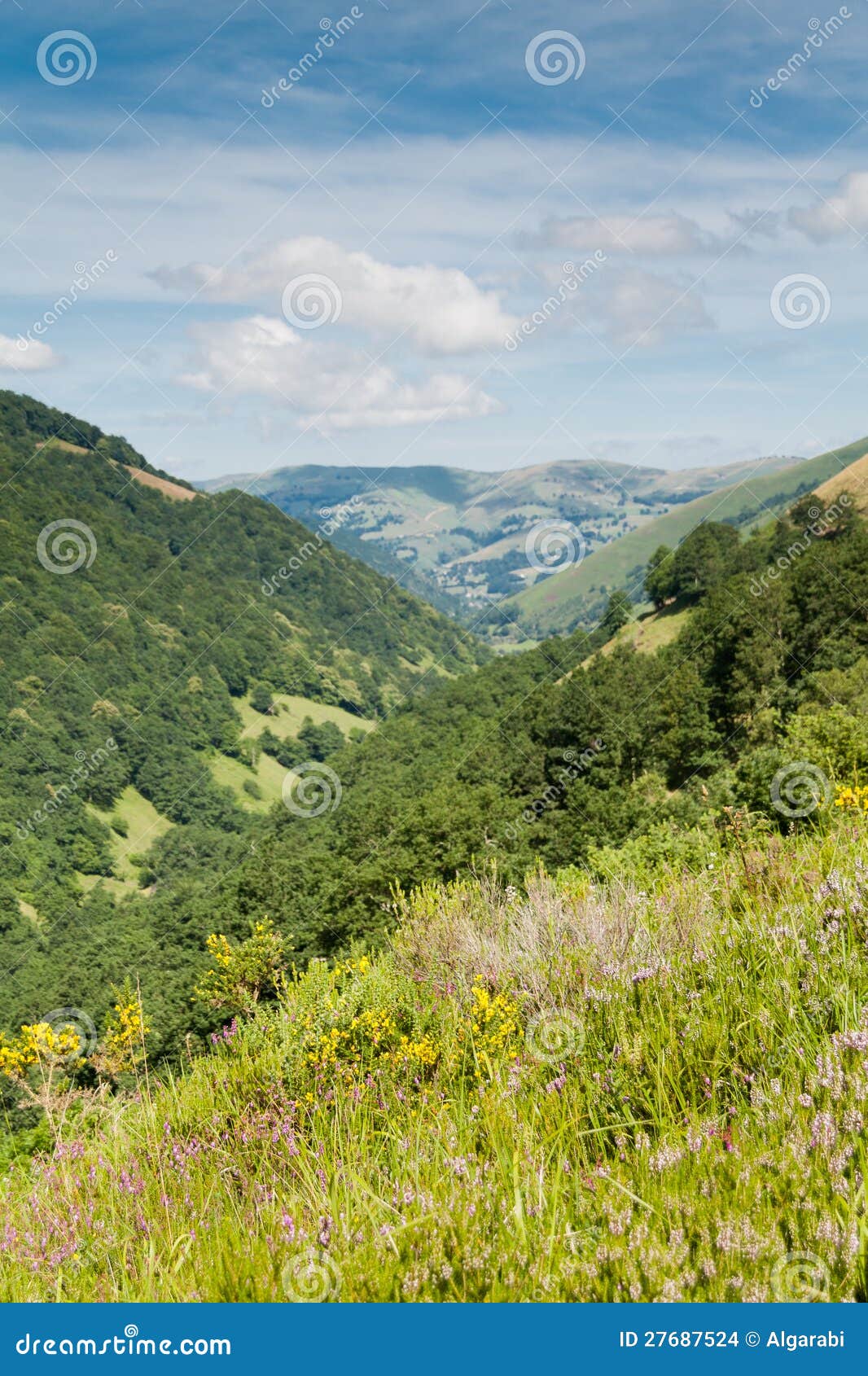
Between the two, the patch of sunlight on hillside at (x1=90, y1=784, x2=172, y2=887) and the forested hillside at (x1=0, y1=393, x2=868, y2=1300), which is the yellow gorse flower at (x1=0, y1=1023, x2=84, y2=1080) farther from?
the patch of sunlight on hillside at (x1=90, y1=784, x2=172, y2=887)

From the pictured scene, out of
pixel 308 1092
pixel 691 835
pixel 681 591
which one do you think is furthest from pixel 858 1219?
pixel 681 591

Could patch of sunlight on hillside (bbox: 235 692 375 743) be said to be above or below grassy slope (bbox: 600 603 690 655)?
above

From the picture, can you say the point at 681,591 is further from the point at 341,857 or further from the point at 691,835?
the point at 691,835

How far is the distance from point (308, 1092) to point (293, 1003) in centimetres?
97

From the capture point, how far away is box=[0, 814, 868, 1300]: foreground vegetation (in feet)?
7.07

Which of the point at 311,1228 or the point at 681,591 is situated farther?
the point at 681,591

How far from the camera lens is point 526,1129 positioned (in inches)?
113

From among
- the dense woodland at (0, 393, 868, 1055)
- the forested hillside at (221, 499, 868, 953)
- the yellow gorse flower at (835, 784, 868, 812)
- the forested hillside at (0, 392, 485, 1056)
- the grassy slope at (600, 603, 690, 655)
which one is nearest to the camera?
the yellow gorse flower at (835, 784, 868, 812)

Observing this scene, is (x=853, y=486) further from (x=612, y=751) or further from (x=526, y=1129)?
(x=526, y=1129)

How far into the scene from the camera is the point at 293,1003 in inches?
181

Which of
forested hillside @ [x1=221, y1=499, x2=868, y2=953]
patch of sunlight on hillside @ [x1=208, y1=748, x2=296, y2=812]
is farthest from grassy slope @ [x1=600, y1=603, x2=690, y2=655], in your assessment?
patch of sunlight on hillside @ [x1=208, y1=748, x2=296, y2=812]

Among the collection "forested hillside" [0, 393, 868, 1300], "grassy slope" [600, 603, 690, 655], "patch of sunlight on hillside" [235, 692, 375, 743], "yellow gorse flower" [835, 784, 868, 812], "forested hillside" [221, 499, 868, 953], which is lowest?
"forested hillside" [221, 499, 868, 953]

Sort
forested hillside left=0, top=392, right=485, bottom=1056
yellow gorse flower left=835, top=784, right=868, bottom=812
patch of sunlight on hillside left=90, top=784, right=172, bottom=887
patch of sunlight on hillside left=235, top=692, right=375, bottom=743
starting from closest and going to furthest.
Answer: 1. yellow gorse flower left=835, top=784, right=868, bottom=812
2. forested hillside left=0, top=392, right=485, bottom=1056
3. patch of sunlight on hillside left=90, top=784, right=172, bottom=887
4. patch of sunlight on hillside left=235, top=692, right=375, bottom=743

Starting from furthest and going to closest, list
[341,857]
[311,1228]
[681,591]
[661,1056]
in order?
[681,591]
[341,857]
[661,1056]
[311,1228]
